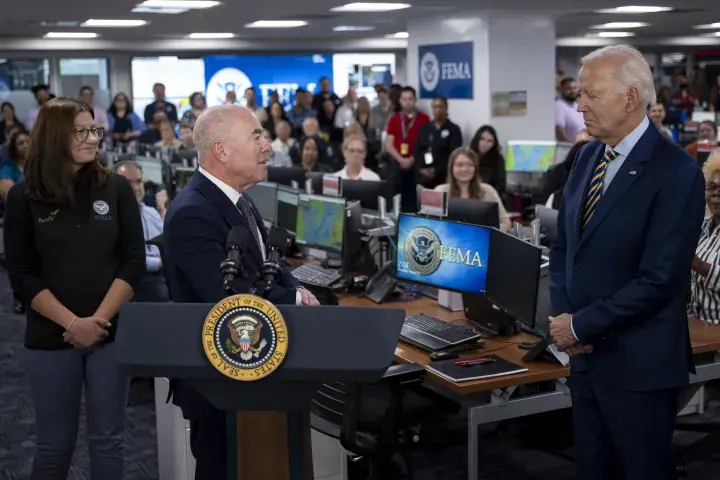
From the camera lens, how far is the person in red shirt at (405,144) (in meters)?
11.6

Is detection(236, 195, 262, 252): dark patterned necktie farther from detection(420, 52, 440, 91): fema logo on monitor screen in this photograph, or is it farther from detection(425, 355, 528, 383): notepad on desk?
detection(420, 52, 440, 91): fema logo on monitor screen

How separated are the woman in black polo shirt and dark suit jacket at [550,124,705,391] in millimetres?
1492

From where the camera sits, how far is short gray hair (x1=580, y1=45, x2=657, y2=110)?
8.63 feet

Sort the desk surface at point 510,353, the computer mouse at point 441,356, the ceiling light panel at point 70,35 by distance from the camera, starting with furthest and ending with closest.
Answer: the ceiling light panel at point 70,35, the computer mouse at point 441,356, the desk surface at point 510,353

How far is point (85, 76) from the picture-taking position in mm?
18406

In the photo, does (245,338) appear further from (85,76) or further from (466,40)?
(85,76)

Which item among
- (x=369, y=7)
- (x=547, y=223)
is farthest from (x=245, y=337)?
(x=369, y=7)

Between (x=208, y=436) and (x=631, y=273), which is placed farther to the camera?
(x=631, y=273)

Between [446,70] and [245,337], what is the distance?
11049mm

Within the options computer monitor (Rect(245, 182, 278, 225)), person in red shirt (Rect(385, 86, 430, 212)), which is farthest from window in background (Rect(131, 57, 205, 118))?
computer monitor (Rect(245, 182, 278, 225))

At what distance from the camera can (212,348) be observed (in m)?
1.79

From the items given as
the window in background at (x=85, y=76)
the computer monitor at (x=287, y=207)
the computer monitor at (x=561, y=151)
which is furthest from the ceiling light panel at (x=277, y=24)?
the computer monitor at (x=287, y=207)

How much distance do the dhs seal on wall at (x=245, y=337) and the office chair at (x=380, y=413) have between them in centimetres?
188

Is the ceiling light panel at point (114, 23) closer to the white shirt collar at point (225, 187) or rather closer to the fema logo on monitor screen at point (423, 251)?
the fema logo on monitor screen at point (423, 251)
